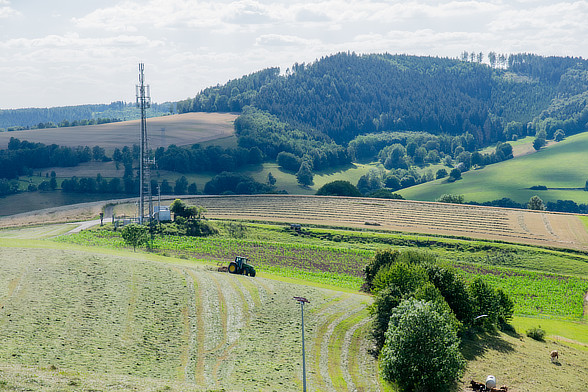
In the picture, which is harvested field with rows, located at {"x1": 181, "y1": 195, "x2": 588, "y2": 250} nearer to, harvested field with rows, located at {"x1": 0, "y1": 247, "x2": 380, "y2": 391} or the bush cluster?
the bush cluster

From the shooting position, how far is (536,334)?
190 feet

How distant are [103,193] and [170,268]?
109 meters

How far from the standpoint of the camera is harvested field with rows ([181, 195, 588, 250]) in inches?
4252

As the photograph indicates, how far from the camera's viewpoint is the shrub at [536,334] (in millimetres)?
57531

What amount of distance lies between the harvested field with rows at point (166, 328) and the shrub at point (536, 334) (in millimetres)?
17770

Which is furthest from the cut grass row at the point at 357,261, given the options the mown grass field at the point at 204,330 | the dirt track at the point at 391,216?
the dirt track at the point at 391,216

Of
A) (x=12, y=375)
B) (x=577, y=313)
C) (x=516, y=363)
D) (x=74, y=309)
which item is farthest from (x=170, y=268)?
(x=577, y=313)

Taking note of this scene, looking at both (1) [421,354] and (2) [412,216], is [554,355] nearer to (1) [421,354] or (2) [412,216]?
(1) [421,354]

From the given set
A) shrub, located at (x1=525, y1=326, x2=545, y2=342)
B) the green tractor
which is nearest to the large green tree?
shrub, located at (x1=525, y1=326, x2=545, y2=342)

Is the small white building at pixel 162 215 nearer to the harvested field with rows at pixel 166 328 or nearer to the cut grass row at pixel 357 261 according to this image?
the cut grass row at pixel 357 261

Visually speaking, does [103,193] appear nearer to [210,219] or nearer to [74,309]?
[210,219]

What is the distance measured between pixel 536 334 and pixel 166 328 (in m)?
38.9

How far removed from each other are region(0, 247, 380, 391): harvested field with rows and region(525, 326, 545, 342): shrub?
17.8 metres

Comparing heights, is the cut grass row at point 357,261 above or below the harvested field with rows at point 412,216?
below
